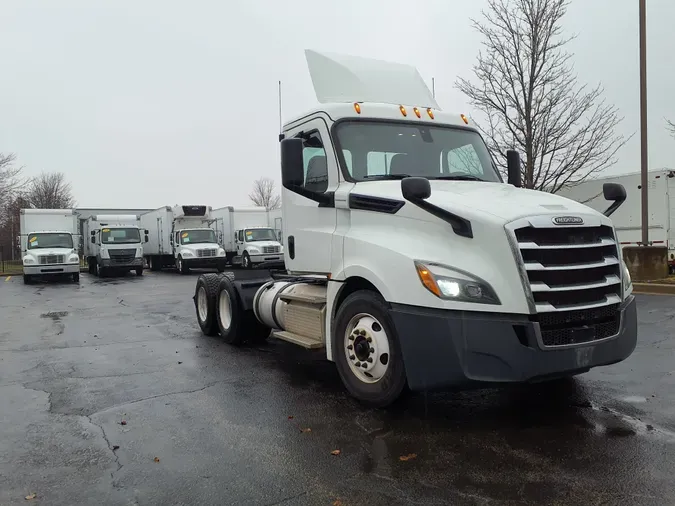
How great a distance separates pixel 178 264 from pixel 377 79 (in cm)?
2328

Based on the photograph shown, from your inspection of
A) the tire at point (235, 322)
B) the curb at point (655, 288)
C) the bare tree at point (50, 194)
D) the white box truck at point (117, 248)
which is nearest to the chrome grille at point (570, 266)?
the tire at point (235, 322)

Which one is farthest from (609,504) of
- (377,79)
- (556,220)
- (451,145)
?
(377,79)

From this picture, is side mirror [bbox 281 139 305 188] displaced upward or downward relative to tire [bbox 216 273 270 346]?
upward

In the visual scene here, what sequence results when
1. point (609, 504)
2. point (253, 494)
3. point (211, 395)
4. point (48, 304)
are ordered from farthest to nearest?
1. point (48, 304)
2. point (211, 395)
3. point (253, 494)
4. point (609, 504)

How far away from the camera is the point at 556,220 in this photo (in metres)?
4.18

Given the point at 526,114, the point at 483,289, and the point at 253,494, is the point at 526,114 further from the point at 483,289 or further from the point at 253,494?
the point at 253,494

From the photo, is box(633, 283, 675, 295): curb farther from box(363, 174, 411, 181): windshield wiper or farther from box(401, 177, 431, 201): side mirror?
box(401, 177, 431, 201): side mirror

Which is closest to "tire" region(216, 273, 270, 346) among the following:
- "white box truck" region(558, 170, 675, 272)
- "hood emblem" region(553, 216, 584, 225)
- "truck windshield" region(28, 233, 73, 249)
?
"hood emblem" region(553, 216, 584, 225)

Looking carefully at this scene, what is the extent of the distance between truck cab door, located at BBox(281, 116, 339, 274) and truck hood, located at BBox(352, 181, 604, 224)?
45cm

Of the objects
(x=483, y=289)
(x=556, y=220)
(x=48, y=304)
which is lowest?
(x=48, y=304)

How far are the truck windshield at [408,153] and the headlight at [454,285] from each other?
1.47 metres

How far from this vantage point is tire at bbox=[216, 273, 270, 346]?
779cm

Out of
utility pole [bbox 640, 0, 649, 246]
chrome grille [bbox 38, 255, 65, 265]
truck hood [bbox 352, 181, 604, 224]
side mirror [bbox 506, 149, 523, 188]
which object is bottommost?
chrome grille [bbox 38, 255, 65, 265]

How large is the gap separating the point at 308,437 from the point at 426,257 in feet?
5.44
